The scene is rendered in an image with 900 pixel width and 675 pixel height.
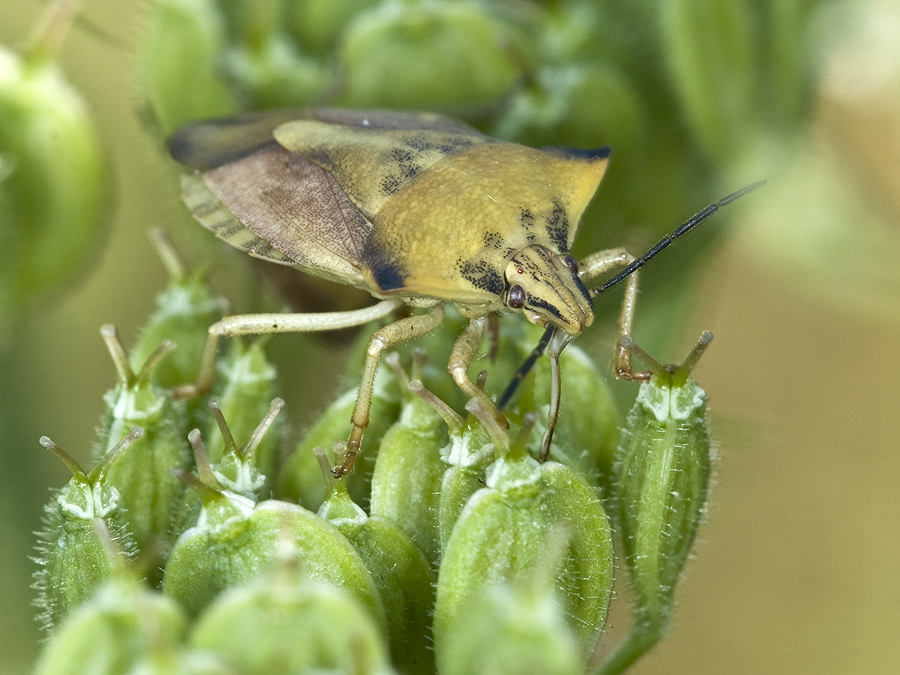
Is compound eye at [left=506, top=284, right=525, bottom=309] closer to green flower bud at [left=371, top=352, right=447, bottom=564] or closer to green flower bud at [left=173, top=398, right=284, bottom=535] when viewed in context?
green flower bud at [left=371, top=352, right=447, bottom=564]

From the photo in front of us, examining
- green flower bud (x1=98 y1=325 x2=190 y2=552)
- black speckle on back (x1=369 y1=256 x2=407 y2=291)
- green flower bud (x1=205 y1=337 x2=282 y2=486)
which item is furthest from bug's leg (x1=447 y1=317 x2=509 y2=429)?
green flower bud (x1=98 y1=325 x2=190 y2=552)

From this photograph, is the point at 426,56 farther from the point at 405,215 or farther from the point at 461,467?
the point at 461,467

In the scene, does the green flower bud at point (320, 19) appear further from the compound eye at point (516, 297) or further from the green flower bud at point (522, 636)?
the green flower bud at point (522, 636)

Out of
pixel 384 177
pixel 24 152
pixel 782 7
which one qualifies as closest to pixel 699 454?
pixel 384 177

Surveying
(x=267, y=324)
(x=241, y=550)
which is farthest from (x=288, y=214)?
(x=241, y=550)

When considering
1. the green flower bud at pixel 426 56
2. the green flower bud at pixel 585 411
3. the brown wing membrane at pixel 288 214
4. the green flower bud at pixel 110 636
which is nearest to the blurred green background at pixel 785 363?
the brown wing membrane at pixel 288 214

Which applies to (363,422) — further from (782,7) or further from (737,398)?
(737,398)
